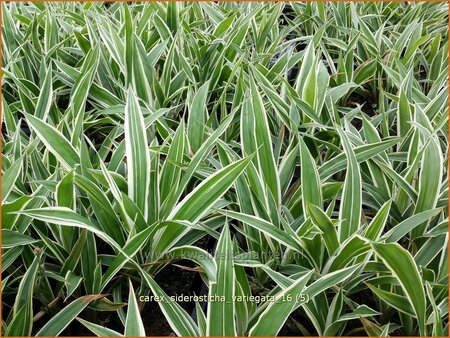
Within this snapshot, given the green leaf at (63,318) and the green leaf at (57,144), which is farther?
the green leaf at (57,144)

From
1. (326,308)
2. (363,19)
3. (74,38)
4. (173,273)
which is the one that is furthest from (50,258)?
(363,19)

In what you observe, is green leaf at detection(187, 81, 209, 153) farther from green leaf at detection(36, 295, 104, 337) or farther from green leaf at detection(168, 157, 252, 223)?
green leaf at detection(36, 295, 104, 337)

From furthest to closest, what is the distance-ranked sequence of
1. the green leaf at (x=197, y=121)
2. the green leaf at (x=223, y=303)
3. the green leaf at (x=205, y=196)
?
the green leaf at (x=197, y=121) < the green leaf at (x=205, y=196) < the green leaf at (x=223, y=303)

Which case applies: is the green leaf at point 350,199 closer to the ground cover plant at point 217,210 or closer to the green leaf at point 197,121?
the ground cover plant at point 217,210

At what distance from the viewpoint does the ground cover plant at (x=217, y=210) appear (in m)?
0.76

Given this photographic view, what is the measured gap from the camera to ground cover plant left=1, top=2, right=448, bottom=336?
29.8 inches

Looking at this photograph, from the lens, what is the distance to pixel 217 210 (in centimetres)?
83

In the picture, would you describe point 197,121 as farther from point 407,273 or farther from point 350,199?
point 407,273

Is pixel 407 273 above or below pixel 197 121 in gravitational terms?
below

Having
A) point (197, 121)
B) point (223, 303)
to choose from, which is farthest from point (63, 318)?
point (197, 121)

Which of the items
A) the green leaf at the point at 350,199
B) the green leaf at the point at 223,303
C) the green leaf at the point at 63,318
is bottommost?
the green leaf at the point at 63,318

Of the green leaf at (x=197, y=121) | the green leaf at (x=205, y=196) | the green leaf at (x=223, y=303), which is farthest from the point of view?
the green leaf at (x=197, y=121)

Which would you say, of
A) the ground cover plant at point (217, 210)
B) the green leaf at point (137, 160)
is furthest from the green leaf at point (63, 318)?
the green leaf at point (137, 160)

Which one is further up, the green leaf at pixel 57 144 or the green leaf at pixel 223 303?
the green leaf at pixel 57 144
